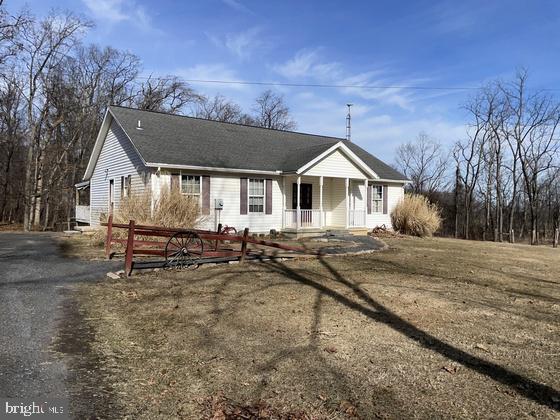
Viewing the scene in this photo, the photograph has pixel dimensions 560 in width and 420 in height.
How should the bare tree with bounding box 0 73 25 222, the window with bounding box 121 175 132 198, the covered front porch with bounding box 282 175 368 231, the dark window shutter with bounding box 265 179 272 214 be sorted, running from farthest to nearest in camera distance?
the bare tree with bounding box 0 73 25 222
the covered front porch with bounding box 282 175 368 231
the dark window shutter with bounding box 265 179 272 214
the window with bounding box 121 175 132 198

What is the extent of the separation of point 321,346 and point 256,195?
13.9 m

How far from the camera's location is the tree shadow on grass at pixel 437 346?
3808 millimetres

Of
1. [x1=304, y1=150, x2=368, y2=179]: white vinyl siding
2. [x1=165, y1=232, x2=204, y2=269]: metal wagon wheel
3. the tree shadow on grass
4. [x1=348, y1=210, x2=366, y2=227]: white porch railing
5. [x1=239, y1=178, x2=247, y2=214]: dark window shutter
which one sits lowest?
the tree shadow on grass

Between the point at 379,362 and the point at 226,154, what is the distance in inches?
587

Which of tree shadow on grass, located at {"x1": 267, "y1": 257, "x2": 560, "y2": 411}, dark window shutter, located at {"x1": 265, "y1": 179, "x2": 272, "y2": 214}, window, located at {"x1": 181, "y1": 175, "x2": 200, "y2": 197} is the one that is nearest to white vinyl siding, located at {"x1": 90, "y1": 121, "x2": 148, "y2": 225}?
window, located at {"x1": 181, "y1": 175, "x2": 200, "y2": 197}

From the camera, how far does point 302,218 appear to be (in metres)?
19.9

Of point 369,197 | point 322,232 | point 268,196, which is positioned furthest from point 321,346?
point 369,197

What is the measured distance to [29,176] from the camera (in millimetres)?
31547

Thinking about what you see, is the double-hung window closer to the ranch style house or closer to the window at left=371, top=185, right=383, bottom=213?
the ranch style house

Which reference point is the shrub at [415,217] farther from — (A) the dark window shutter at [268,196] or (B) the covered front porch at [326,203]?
(A) the dark window shutter at [268,196]

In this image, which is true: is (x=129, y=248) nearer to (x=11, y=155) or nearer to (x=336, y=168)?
(x=336, y=168)

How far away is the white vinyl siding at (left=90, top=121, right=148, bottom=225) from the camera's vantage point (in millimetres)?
17281

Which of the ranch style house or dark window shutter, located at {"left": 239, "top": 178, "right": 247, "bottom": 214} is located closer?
the ranch style house

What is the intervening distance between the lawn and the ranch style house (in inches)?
305
